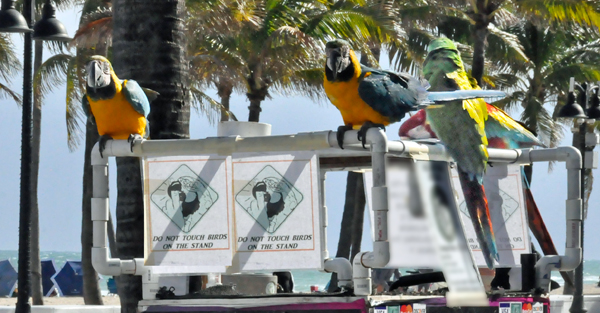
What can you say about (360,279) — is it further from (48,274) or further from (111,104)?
(48,274)

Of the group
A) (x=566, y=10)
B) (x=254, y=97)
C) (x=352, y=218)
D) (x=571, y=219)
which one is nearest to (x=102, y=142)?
(x=571, y=219)

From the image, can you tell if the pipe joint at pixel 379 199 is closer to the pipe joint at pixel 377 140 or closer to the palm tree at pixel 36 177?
the pipe joint at pixel 377 140

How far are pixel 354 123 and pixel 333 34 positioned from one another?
34.6 ft

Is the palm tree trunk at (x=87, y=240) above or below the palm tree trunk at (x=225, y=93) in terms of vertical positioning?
below

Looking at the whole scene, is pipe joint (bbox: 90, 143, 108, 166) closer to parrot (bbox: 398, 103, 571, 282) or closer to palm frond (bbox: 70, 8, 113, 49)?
parrot (bbox: 398, 103, 571, 282)

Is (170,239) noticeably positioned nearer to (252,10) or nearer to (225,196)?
(225,196)

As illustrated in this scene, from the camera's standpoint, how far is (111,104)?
12.9 ft

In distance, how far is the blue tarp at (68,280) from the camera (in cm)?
3028

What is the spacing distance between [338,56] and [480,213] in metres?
1.17

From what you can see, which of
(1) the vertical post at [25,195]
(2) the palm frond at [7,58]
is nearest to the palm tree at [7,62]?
(2) the palm frond at [7,58]

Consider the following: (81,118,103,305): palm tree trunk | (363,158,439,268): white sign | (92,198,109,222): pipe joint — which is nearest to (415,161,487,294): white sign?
(363,158,439,268): white sign

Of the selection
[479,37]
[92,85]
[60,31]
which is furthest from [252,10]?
[92,85]

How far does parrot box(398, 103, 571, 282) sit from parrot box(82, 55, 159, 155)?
171cm

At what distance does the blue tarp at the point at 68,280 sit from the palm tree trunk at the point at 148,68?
26567 millimetres
